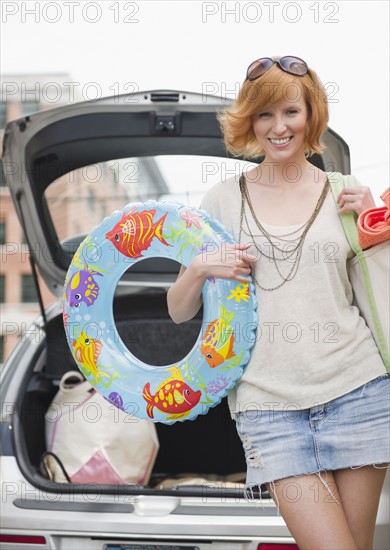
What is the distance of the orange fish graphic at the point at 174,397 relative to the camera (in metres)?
2.07

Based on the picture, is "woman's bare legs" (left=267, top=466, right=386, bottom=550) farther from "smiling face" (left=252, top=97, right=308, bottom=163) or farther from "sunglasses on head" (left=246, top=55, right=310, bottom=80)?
"sunglasses on head" (left=246, top=55, right=310, bottom=80)

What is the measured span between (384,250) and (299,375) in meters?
0.36

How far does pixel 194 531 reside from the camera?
7.72ft

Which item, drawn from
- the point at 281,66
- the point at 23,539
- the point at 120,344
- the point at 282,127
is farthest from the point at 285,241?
the point at 23,539

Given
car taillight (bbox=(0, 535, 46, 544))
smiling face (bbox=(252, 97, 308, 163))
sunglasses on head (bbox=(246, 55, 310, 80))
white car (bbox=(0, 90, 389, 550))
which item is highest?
sunglasses on head (bbox=(246, 55, 310, 80))

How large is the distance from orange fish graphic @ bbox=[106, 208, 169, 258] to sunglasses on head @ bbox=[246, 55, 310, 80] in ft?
1.54

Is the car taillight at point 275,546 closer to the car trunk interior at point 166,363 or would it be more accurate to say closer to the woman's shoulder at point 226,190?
the car trunk interior at point 166,363

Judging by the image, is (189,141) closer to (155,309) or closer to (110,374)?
(155,309)

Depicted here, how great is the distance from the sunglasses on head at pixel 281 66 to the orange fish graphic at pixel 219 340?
0.56 metres

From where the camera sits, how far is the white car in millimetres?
2383

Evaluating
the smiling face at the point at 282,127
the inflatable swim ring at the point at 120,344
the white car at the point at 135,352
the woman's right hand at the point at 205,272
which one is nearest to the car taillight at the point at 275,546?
the white car at the point at 135,352

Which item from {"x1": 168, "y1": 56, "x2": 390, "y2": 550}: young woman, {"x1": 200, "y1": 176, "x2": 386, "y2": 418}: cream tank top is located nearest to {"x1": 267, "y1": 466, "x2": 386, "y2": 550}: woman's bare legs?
{"x1": 168, "y1": 56, "x2": 390, "y2": 550}: young woman

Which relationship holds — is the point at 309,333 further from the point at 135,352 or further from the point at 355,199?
the point at 135,352

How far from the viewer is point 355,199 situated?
186 cm
